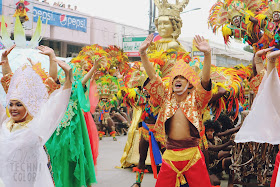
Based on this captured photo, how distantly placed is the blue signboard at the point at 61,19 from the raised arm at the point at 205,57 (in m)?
13.0

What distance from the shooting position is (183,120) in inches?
146

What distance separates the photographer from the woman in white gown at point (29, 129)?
9.96 ft

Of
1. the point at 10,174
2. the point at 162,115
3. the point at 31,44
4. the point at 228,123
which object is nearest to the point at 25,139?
the point at 10,174

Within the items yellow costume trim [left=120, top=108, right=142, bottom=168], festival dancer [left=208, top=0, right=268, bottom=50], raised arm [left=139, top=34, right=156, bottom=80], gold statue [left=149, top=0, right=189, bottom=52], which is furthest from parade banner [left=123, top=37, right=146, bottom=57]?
raised arm [left=139, top=34, right=156, bottom=80]

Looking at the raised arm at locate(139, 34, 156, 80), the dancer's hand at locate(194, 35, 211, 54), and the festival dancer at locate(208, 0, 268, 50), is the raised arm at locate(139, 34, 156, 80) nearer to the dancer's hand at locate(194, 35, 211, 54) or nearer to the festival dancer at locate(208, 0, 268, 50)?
the dancer's hand at locate(194, 35, 211, 54)

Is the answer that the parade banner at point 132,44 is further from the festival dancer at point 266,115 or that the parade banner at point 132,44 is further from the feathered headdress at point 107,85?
the festival dancer at point 266,115

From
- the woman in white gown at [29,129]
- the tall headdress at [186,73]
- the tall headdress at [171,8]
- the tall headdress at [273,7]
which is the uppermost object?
the tall headdress at [171,8]

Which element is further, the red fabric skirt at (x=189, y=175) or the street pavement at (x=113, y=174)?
the street pavement at (x=113, y=174)

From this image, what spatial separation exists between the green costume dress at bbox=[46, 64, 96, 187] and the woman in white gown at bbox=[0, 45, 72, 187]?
1486 millimetres

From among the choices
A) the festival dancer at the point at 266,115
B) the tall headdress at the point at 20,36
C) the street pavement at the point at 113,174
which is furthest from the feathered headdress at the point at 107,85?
the festival dancer at the point at 266,115

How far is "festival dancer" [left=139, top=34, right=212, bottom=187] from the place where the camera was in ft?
11.9

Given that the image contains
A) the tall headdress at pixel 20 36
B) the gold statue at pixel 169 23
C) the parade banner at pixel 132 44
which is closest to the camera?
the gold statue at pixel 169 23

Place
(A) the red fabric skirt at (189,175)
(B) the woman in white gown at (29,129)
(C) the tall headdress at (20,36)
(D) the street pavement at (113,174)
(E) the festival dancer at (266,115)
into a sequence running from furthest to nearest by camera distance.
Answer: (C) the tall headdress at (20,36) < (D) the street pavement at (113,174) < (A) the red fabric skirt at (189,175) < (E) the festival dancer at (266,115) < (B) the woman in white gown at (29,129)

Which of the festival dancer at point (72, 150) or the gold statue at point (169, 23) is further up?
the gold statue at point (169, 23)
